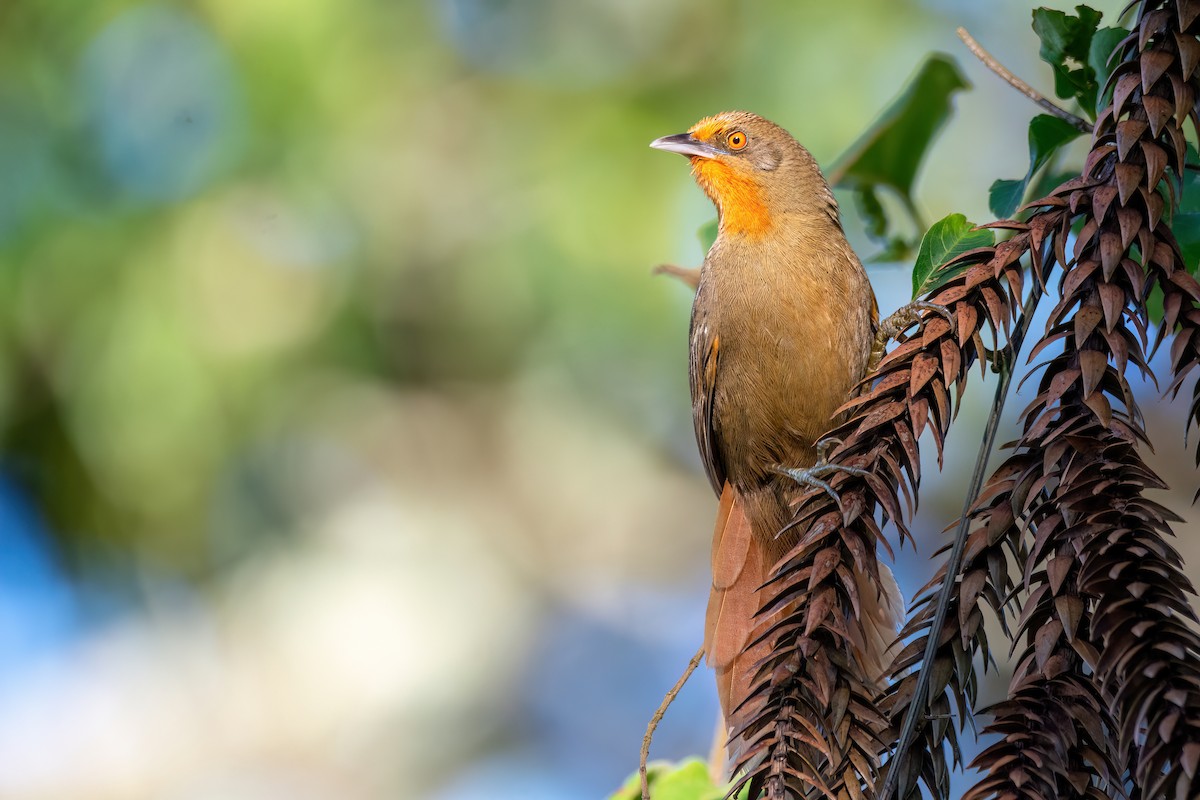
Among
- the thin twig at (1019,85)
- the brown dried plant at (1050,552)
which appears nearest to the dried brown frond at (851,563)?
the brown dried plant at (1050,552)

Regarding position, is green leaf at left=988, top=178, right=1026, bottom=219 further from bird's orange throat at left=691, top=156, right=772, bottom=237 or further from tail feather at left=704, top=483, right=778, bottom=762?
bird's orange throat at left=691, top=156, right=772, bottom=237

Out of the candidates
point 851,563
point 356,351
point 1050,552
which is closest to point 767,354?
point 851,563

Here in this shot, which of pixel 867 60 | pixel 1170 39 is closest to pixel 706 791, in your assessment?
pixel 1170 39

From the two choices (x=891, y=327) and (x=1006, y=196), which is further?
(x=891, y=327)

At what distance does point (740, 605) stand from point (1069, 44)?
4.87 ft

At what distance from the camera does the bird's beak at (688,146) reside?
352 centimetres

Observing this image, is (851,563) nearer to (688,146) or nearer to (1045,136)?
(1045,136)

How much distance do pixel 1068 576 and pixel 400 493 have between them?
7535mm

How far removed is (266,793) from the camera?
25.6ft

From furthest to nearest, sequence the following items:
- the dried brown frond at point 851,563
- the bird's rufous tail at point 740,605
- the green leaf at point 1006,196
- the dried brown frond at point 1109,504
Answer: the bird's rufous tail at point 740,605 → the green leaf at point 1006,196 → the dried brown frond at point 851,563 → the dried brown frond at point 1109,504

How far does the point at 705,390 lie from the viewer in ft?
10.7

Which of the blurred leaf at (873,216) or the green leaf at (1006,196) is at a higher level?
the blurred leaf at (873,216)

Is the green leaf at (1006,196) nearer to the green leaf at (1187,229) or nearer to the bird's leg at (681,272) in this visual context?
the green leaf at (1187,229)

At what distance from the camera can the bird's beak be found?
3516 millimetres
